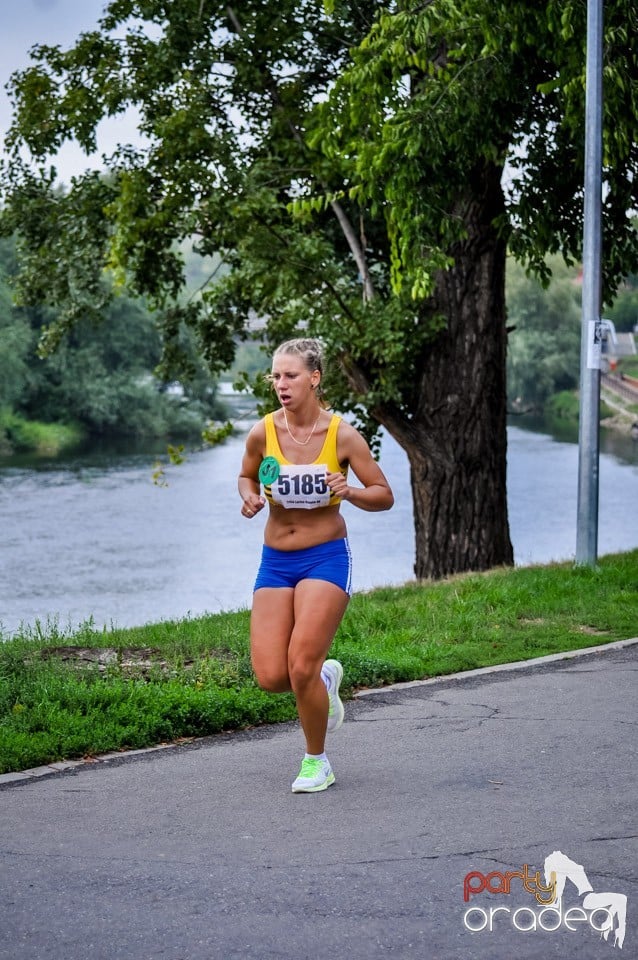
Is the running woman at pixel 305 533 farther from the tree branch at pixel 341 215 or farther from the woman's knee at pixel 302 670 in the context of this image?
the tree branch at pixel 341 215

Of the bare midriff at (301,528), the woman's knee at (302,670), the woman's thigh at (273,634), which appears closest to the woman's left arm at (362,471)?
the bare midriff at (301,528)

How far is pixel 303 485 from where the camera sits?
5.66m

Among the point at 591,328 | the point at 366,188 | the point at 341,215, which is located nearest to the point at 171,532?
the point at 341,215

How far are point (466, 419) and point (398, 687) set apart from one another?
875cm

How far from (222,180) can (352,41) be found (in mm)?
2534

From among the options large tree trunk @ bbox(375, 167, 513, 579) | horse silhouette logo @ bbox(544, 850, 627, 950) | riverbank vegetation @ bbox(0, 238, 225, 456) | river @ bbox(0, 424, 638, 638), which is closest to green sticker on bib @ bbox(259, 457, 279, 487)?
horse silhouette logo @ bbox(544, 850, 627, 950)

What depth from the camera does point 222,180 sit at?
16.9m

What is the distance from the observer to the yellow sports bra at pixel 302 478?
5.65m

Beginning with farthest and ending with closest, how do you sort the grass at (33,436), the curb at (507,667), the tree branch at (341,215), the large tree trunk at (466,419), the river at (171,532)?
the grass at (33,436) → the river at (171,532) → the tree branch at (341,215) → the large tree trunk at (466,419) → the curb at (507,667)

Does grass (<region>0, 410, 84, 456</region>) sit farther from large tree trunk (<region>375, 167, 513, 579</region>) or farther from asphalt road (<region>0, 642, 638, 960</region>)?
asphalt road (<region>0, 642, 638, 960</region>)

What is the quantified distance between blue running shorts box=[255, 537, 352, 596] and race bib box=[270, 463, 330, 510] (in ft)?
0.67

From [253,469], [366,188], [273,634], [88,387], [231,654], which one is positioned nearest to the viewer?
[273,634]

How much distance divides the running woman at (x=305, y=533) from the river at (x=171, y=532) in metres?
12.2

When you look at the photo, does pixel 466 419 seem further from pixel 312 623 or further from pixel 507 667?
pixel 312 623
